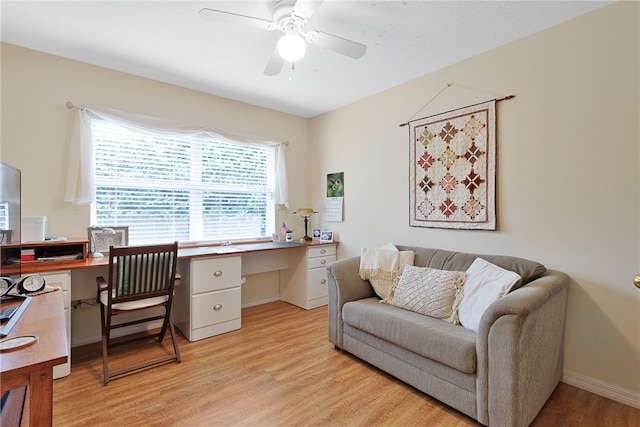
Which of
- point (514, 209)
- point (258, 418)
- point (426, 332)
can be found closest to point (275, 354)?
point (258, 418)

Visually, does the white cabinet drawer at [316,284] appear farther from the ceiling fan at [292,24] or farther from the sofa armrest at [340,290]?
the ceiling fan at [292,24]

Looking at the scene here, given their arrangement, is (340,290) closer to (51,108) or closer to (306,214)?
(306,214)

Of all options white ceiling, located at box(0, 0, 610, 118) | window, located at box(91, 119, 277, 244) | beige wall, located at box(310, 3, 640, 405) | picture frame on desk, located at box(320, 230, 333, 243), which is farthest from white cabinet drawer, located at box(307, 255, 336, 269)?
white ceiling, located at box(0, 0, 610, 118)

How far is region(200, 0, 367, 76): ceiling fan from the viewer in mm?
1679

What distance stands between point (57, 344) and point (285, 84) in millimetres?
2753

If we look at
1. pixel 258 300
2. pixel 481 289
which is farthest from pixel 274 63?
pixel 258 300

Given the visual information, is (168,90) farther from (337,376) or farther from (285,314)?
(337,376)

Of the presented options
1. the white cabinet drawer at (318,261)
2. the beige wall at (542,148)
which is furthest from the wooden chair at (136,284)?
the white cabinet drawer at (318,261)

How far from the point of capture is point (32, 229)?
2.21 m

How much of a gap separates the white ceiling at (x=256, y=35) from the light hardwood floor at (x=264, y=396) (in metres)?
2.47

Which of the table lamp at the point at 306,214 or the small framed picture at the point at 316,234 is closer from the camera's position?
the table lamp at the point at 306,214

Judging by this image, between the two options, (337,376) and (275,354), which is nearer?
(337,376)

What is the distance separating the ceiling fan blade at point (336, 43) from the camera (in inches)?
72.6

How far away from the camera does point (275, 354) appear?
8.05 feet
